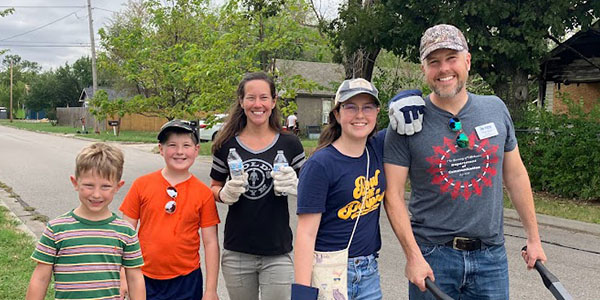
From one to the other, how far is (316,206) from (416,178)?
1.97 feet

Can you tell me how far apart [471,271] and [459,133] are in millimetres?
696

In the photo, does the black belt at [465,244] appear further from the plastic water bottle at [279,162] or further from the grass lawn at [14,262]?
the grass lawn at [14,262]

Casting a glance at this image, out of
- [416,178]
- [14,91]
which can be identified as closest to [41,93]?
[14,91]

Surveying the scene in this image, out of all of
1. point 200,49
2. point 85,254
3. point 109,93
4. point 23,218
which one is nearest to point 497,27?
point 200,49

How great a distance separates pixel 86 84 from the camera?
6156 centimetres

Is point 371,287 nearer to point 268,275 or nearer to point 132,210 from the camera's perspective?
point 268,275

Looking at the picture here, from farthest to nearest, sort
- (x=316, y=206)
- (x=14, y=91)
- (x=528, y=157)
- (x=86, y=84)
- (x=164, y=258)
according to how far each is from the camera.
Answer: (x=14, y=91), (x=86, y=84), (x=528, y=157), (x=164, y=258), (x=316, y=206)

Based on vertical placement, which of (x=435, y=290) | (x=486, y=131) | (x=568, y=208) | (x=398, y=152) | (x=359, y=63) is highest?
(x=359, y=63)

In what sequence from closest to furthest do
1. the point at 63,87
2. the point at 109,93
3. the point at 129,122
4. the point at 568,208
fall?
1. the point at 568,208
2. the point at 129,122
3. the point at 109,93
4. the point at 63,87

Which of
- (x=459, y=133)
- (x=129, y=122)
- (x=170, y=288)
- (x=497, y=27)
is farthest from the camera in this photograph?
(x=129, y=122)

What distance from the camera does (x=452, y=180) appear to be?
7.99 ft

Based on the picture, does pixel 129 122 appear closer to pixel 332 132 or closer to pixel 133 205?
pixel 133 205

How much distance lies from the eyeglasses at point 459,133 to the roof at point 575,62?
13786 mm

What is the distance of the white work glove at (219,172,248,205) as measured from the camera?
106 inches
